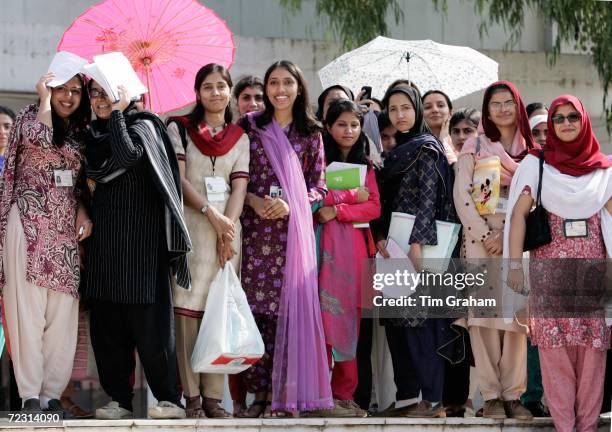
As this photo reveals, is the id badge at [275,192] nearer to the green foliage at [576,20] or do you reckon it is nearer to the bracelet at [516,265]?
the bracelet at [516,265]

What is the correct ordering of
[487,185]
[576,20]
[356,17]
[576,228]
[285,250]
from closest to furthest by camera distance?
[576,228] < [285,250] < [487,185] < [356,17] < [576,20]

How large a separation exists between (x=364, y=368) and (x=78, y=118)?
7.21ft

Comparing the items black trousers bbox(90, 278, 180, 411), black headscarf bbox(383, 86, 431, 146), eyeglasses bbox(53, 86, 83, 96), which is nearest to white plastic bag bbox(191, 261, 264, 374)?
black trousers bbox(90, 278, 180, 411)

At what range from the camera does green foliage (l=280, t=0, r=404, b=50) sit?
11.1 metres

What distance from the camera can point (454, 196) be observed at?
22.7 ft

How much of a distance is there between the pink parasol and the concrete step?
1.99 meters

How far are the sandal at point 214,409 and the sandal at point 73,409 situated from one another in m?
0.64

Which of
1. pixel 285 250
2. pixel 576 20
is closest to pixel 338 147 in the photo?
pixel 285 250

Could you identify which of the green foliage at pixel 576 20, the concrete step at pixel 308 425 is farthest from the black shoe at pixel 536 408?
the green foliage at pixel 576 20

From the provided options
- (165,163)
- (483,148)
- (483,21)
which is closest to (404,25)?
(483,21)

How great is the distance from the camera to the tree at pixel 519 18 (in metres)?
11.1

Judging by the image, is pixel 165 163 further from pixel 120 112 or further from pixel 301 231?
pixel 301 231

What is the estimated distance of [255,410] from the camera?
653cm

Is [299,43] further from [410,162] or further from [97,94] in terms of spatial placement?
[97,94]
